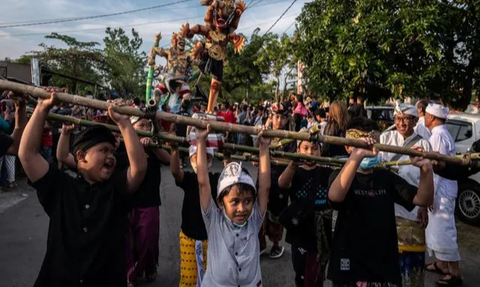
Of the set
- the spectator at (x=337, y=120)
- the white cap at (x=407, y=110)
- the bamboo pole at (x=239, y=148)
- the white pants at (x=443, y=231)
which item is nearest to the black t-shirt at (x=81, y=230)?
the bamboo pole at (x=239, y=148)

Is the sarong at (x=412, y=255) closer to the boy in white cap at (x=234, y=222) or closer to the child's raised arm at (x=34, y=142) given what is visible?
the boy in white cap at (x=234, y=222)

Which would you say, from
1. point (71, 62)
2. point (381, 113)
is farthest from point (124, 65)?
point (381, 113)

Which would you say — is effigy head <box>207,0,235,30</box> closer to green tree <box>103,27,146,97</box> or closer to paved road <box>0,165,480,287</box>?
paved road <box>0,165,480,287</box>

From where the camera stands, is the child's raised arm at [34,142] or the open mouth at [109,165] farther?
the open mouth at [109,165]

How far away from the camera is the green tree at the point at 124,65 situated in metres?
34.8

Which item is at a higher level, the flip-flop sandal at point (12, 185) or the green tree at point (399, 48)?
the green tree at point (399, 48)

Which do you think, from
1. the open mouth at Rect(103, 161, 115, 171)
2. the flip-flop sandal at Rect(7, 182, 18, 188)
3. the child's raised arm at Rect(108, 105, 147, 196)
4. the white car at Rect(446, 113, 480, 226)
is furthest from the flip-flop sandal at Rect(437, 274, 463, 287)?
the flip-flop sandal at Rect(7, 182, 18, 188)

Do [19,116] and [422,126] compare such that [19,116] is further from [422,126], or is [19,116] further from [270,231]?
[422,126]

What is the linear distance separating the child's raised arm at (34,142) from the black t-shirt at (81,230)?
0.25ft

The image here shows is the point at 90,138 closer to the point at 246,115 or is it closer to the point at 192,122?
the point at 192,122

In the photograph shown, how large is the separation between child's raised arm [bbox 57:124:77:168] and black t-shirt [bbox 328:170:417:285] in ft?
5.83

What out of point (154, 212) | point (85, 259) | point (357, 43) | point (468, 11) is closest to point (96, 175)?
point (85, 259)

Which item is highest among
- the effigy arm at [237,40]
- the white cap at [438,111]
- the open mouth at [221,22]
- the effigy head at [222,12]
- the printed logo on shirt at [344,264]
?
the effigy head at [222,12]

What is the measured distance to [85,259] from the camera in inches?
90.7
